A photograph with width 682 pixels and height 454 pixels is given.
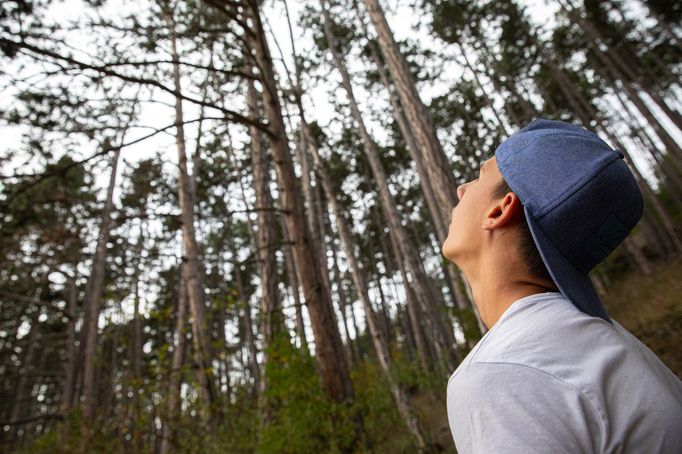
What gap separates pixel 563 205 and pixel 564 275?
0.15 metres

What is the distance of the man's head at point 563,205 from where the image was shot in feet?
2.73

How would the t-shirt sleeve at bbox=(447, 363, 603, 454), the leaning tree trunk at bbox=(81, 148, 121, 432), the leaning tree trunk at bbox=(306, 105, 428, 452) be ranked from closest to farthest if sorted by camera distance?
the t-shirt sleeve at bbox=(447, 363, 603, 454)
the leaning tree trunk at bbox=(306, 105, 428, 452)
the leaning tree trunk at bbox=(81, 148, 121, 432)

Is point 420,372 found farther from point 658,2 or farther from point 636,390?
point 658,2

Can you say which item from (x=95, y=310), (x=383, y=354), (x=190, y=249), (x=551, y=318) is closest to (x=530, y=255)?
(x=551, y=318)

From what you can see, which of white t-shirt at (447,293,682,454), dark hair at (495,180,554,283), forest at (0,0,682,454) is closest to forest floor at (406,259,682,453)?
forest at (0,0,682,454)

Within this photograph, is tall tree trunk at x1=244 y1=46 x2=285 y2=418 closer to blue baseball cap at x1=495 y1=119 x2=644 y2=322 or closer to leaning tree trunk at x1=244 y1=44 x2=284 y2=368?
leaning tree trunk at x1=244 y1=44 x2=284 y2=368

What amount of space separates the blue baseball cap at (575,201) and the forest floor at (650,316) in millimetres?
6031

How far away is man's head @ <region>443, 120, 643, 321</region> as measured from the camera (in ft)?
2.73

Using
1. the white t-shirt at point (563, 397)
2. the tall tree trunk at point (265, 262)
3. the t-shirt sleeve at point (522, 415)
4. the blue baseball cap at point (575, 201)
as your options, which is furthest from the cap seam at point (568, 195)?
the tall tree trunk at point (265, 262)

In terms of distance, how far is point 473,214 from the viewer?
1.04 meters

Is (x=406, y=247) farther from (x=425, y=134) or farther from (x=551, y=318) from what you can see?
(x=551, y=318)

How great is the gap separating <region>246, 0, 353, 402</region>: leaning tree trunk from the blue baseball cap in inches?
116

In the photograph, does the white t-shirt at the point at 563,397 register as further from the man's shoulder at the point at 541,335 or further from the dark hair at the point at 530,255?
the dark hair at the point at 530,255

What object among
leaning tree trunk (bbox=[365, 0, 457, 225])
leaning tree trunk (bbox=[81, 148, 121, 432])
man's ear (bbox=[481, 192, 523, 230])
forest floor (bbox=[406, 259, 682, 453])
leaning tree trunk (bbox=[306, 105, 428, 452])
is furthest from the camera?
leaning tree trunk (bbox=[81, 148, 121, 432])
